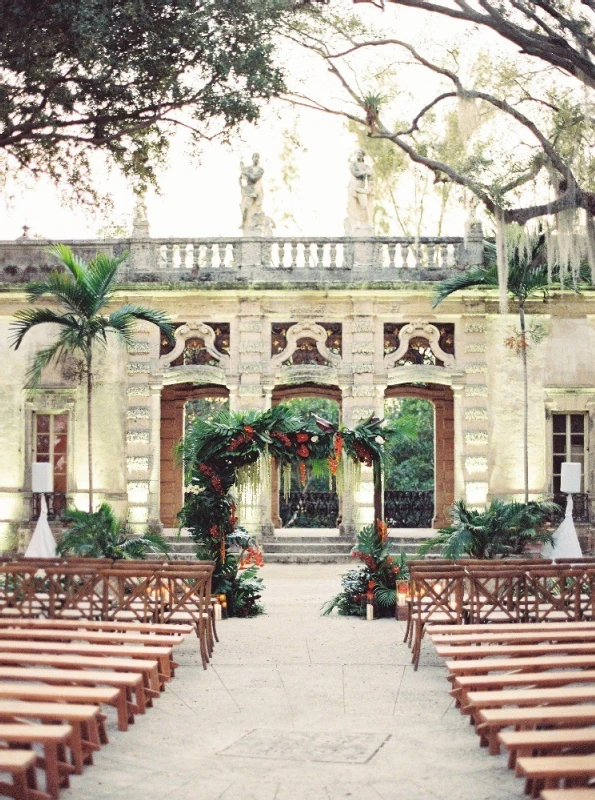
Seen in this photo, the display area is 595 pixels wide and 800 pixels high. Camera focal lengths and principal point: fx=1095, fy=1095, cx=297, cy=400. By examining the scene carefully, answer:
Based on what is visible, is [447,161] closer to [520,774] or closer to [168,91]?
[168,91]

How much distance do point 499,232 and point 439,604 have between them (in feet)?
15.7

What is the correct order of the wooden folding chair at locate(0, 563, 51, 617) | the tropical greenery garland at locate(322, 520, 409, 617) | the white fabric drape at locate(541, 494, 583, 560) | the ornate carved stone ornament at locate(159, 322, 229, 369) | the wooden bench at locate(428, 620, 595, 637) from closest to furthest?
the wooden bench at locate(428, 620, 595, 637)
the wooden folding chair at locate(0, 563, 51, 617)
the tropical greenery garland at locate(322, 520, 409, 617)
the white fabric drape at locate(541, 494, 583, 560)
the ornate carved stone ornament at locate(159, 322, 229, 369)

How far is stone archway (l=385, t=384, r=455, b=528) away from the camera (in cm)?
2023

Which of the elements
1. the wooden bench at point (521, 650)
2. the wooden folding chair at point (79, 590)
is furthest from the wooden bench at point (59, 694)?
the wooden folding chair at point (79, 590)

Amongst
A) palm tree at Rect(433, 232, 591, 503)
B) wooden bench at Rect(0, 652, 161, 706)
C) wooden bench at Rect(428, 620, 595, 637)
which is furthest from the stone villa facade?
wooden bench at Rect(0, 652, 161, 706)

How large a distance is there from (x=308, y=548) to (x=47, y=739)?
44.1 feet

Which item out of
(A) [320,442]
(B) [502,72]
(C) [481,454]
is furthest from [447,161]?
(C) [481,454]

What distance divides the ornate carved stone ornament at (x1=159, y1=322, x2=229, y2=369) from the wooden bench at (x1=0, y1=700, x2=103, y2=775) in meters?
12.8

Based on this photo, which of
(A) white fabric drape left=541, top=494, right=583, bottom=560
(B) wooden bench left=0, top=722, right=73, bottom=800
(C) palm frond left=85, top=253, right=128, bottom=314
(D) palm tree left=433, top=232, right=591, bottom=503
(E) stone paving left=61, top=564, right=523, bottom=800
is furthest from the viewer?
(D) palm tree left=433, top=232, right=591, bottom=503

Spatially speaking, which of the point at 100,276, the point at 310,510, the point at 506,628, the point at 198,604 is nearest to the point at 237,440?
the point at 198,604

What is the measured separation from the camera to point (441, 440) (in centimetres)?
2066

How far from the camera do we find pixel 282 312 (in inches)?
744

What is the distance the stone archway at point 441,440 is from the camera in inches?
797

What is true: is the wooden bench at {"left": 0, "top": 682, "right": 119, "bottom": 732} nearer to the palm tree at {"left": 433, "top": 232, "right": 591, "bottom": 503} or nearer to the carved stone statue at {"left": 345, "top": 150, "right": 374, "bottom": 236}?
the palm tree at {"left": 433, "top": 232, "right": 591, "bottom": 503}
